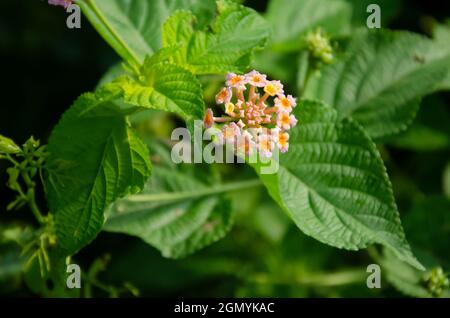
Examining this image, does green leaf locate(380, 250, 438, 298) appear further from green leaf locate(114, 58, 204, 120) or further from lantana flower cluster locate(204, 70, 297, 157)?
green leaf locate(114, 58, 204, 120)

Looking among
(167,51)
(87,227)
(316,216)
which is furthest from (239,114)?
(87,227)

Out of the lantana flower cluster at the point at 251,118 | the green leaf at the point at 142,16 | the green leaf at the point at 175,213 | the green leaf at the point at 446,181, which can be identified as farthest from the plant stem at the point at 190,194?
the green leaf at the point at 446,181

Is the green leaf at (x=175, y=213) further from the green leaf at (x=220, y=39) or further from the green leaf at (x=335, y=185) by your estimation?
the green leaf at (x=220, y=39)

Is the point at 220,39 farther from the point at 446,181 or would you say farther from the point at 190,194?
the point at 446,181

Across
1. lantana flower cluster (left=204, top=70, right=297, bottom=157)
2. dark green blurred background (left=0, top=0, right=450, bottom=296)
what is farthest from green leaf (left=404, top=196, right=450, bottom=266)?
lantana flower cluster (left=204, top=70, right=297, bottom=157)

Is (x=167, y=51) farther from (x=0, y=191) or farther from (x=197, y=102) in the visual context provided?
(x=0, y=191)
